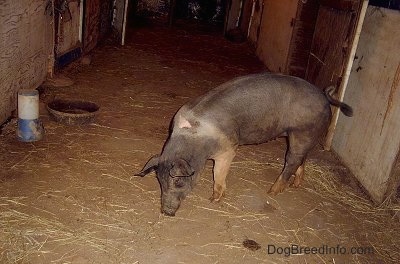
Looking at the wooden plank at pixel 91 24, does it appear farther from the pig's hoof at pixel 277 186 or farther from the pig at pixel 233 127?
the pig's hoof at pixel 277 186

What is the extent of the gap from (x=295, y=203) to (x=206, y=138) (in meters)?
1.54

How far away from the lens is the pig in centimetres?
392

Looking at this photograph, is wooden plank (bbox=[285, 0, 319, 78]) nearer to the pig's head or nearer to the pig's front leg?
the pig's front leg

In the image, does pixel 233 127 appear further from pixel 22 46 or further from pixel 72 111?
pixel 22 46

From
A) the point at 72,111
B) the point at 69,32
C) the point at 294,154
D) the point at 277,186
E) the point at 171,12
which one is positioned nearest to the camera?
the point at 294,154

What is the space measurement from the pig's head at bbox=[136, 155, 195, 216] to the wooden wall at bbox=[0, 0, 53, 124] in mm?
2837

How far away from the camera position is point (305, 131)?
4602 millimetres

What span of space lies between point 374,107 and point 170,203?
3077 mm

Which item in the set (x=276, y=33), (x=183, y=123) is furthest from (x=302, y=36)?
(x=183, y=123)

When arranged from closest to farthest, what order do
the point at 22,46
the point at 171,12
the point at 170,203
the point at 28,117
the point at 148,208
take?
the point at 170,203
the point at 148,208
the point at 28,117
the point at 22,46
the point at 171,12

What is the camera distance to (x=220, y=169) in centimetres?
434

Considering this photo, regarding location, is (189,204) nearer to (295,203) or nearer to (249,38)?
(295,203)

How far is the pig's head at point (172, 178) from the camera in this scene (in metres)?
3.74

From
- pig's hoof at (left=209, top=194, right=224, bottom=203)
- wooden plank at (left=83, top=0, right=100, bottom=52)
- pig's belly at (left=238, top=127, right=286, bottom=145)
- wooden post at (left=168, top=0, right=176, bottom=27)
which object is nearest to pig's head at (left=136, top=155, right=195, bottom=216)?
pig's hoof at (left=209, top=194, right=224, bottom=203)
